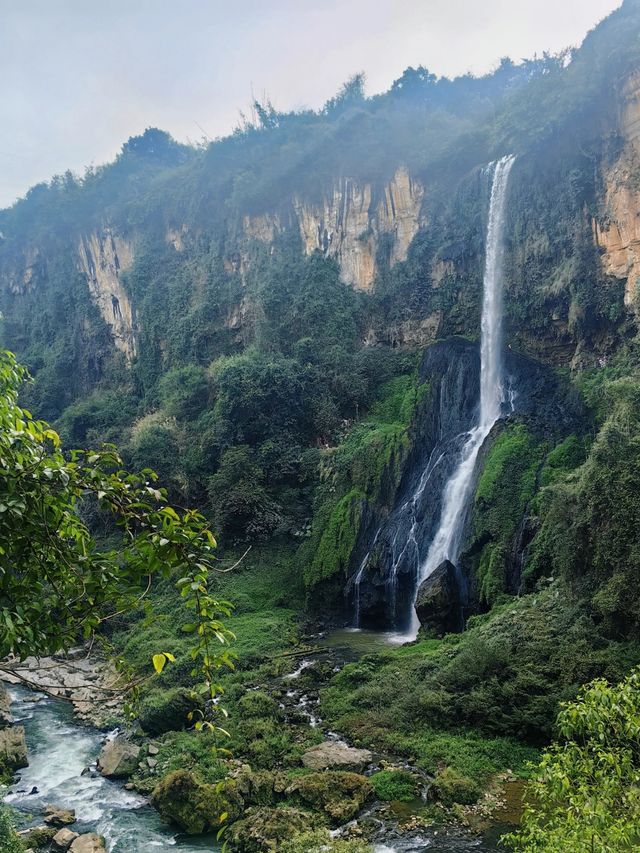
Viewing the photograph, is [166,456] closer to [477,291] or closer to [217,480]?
[217,480]

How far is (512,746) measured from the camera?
1023cm

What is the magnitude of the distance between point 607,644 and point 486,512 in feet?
24.3

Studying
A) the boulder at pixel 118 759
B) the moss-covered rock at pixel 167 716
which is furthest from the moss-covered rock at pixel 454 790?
the boulder at pixel 118 759

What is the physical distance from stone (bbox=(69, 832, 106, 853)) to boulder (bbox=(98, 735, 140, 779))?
6.95ft

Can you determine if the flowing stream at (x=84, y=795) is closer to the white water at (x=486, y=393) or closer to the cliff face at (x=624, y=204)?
the white water at (x=486, y=393)

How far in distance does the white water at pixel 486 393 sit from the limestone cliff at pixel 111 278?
25.3 m

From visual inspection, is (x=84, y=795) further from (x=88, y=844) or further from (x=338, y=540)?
(x=338, y=540)

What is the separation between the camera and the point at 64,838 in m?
8.77

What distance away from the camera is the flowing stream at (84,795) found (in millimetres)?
8938

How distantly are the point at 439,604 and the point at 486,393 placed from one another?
10.3 meters

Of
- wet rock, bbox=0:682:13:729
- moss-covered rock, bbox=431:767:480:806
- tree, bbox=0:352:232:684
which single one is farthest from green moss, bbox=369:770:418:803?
wet rock, bbox=0:682:13:729

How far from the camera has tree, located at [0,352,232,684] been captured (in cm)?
224

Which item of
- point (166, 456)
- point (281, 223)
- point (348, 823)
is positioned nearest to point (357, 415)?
point (166, 456)

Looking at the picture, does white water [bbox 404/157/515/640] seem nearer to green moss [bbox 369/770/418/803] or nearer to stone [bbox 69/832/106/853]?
green moss [bbox 369/770/418/803]
